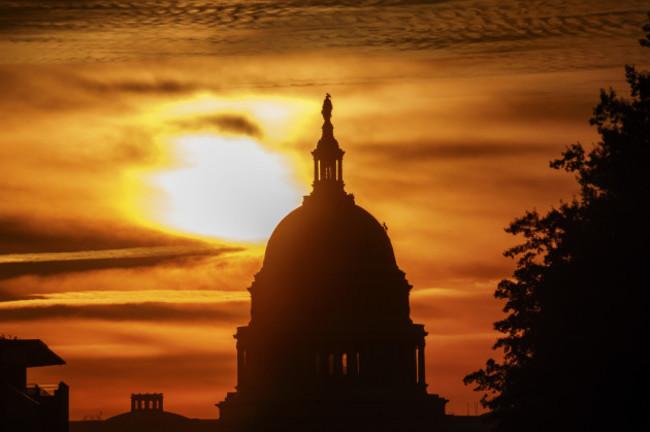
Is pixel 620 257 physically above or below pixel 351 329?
below

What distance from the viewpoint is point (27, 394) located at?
261 feet

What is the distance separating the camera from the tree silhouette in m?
66.6

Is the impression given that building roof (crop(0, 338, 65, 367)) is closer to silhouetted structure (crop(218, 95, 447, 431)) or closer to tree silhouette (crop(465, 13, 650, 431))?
tree silhouette (crop(465, 13, 650, 431))

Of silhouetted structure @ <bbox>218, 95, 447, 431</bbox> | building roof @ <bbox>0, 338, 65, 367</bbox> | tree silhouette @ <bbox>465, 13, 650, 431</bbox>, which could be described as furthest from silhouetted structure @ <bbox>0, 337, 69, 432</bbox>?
silhouetted structure @ <bbox>218, 95, 447, 431</bbox>

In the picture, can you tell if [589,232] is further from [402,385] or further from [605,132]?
[402,385]

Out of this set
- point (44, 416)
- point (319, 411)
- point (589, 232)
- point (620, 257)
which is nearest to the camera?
point (620, 257)

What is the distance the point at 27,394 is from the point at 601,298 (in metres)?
23.2

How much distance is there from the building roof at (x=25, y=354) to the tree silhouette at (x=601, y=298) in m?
18.9

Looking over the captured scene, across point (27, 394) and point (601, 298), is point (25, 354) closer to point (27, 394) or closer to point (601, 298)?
point (27, 394)

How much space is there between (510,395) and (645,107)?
16.6 m

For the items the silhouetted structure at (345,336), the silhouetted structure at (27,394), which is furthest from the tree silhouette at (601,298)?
the silhouetted structure at (345,336)

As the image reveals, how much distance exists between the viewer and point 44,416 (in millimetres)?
80125

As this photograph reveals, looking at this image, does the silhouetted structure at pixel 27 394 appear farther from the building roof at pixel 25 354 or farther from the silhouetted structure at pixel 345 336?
the silhouetted structure at pixel 345 336

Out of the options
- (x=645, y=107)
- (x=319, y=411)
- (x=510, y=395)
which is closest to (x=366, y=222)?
(x=319, y=411)
